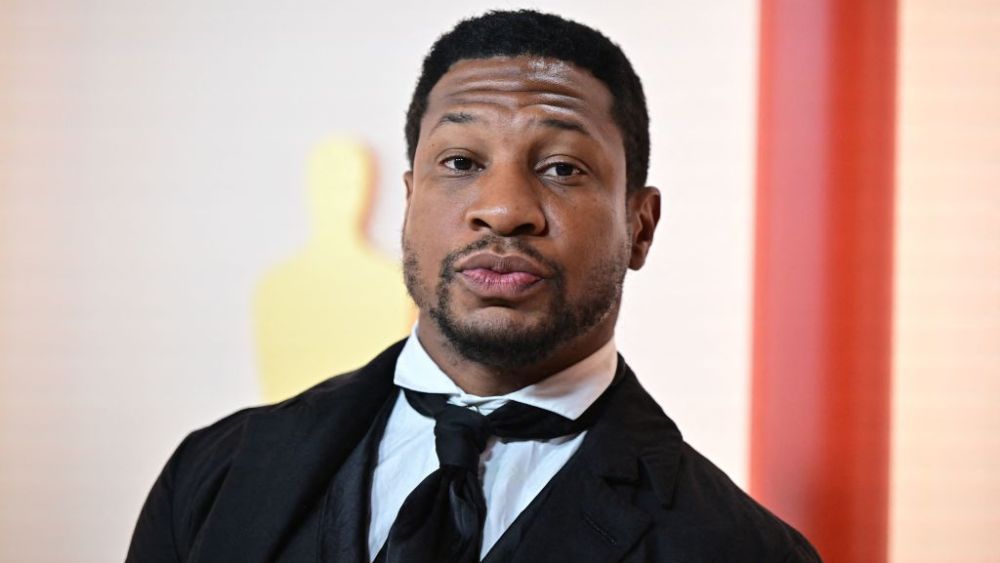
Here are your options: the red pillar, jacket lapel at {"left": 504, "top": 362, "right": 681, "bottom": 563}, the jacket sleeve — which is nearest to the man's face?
jacket lapel at {"left": 504, "top": 362, "right": 681, "bottom": 563}

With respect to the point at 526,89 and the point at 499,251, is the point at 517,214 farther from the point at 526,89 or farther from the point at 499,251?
the point at 526,89

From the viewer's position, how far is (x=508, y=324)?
1088 mm

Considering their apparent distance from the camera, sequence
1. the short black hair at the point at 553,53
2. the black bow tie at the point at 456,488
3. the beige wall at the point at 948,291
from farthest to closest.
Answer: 1. the beige wall at the point at 948,291
2. the short black hair at the point at 553,53
3. the black bow tie at the point at 456,488

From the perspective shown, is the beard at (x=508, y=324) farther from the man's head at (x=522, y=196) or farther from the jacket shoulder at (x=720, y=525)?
the jacket shoulder at (x=720, y=525)

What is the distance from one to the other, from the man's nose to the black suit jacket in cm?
25

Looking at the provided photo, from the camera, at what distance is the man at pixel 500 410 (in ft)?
3.57

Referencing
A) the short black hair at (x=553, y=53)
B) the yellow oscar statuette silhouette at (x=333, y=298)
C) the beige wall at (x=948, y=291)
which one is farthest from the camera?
the yellow oscar statuette silhouette at (x=333, y=298)

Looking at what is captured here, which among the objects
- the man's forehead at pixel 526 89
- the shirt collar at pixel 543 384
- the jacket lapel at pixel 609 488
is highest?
the man's forehead at pixel 526 89

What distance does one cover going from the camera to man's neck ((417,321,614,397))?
1.16 m

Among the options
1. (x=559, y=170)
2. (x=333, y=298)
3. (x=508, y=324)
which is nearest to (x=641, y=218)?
(x=559, y=170)

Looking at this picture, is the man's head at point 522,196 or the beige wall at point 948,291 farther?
the beige wall at point 948,291

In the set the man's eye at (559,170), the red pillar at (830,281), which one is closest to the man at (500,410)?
the man's eye at (559,170)

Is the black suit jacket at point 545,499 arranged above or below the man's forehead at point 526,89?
below

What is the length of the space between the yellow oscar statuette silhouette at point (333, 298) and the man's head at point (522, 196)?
1.12 meters
